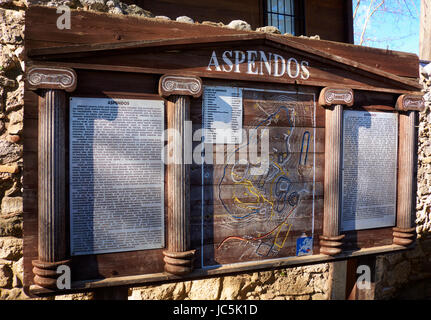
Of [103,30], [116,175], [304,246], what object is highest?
[103,30]

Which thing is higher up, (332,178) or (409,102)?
(409,102)

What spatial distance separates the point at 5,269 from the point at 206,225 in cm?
202

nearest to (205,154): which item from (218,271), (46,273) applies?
(218,271)

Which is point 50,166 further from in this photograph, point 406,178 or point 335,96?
point 406,178

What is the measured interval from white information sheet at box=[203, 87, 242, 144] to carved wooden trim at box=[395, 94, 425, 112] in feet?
5.47

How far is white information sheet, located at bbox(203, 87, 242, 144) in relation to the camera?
2.32 meters

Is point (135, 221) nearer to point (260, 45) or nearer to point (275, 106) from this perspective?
point (275, 106)

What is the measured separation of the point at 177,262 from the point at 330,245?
1389 millimetres

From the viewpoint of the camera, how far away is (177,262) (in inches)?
85.4

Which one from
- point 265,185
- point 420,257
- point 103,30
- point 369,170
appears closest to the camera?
point 103,30

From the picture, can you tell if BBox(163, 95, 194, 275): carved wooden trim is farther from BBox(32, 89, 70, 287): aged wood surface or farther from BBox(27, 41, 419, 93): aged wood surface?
BBox(32, 89, 70, 287): aged wood surface

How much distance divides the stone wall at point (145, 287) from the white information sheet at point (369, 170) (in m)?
1.26

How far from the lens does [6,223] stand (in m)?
2.71
